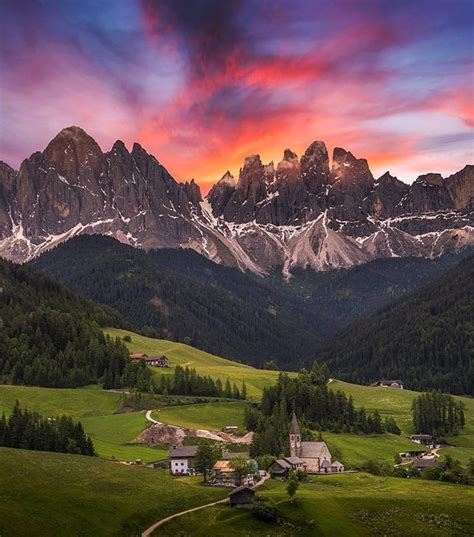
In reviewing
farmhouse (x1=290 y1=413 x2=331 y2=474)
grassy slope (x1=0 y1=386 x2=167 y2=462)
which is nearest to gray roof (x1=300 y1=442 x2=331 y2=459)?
farmhouse (x1=290 y1=413 x2=331 y2=474)

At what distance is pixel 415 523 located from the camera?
95.8 meters

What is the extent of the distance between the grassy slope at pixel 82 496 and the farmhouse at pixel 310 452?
97.9ft

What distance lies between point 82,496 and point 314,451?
62649mm

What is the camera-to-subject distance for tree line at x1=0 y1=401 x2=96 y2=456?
13050 cm

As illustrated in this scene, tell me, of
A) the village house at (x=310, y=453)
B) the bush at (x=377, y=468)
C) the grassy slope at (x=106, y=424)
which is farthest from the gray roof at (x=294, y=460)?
the grassy slope at (x=106, y=424)

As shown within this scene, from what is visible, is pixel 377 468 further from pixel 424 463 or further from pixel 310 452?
pixel 424 463

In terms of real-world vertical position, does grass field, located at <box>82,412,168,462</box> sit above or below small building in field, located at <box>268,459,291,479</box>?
above

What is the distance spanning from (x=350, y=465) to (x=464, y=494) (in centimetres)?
3222

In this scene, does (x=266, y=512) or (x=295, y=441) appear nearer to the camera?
(x=266, y=512)

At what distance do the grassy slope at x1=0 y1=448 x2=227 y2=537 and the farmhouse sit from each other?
29.8 m

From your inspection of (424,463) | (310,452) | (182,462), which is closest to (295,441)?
(310,452)

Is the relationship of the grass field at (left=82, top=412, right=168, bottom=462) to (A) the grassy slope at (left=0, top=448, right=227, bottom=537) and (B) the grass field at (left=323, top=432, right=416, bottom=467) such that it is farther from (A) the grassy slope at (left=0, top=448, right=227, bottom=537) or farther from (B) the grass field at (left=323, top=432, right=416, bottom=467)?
(B) the grass field at (left=323, top=432, right=416, bottom=467)

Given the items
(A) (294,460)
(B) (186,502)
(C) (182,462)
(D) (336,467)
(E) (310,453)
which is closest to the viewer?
(B) (186,502)

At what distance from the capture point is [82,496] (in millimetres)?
91875
